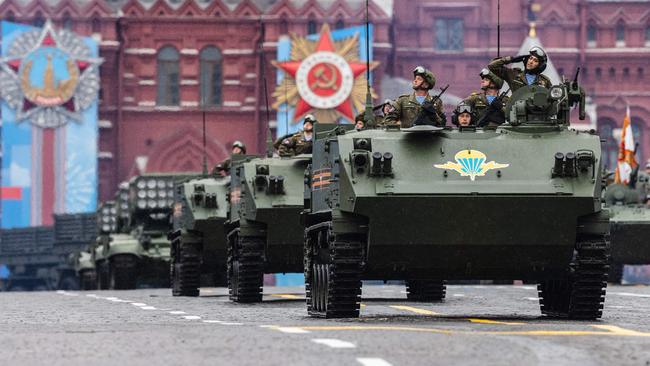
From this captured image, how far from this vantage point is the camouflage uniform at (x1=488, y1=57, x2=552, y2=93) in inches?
669

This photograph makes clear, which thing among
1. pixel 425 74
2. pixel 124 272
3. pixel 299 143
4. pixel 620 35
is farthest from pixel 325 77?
pixel 425 74

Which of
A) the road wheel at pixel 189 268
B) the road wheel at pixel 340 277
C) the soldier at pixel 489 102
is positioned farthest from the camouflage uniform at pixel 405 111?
the road wheel at pixel 189 268

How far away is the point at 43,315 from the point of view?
65.0 feet

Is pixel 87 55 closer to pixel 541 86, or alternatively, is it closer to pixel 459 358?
pixel 541 86

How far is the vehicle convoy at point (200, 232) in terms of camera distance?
2811 centimetres

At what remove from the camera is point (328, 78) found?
67125mm

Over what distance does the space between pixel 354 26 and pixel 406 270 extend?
174 ft

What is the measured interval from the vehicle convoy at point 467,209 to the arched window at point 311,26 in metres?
53.8

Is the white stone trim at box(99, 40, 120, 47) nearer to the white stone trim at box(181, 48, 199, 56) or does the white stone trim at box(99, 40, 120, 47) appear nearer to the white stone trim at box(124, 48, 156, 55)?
the white stone trim at box(124, 48, 156, 55)

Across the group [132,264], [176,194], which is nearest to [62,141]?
[132,264]

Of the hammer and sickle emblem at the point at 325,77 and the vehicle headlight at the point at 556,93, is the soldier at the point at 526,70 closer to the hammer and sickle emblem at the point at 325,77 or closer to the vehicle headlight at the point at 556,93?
the vehicle headlight at the point at 556,93

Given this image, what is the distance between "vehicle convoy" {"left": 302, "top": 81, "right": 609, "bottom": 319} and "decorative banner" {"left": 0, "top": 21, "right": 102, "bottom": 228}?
51.0m

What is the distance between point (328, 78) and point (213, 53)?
6111mm

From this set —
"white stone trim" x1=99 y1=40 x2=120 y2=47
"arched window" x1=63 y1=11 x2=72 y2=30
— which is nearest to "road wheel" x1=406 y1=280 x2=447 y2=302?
"white stone trim" x1=99 y1=40 x2=120 y2=47
